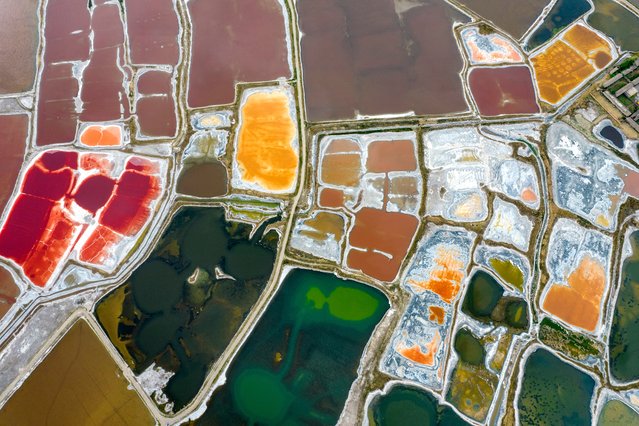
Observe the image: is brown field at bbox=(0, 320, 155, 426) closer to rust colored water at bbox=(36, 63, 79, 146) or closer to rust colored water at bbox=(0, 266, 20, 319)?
rust colored water at bbox=(0, 266, 20, 319)

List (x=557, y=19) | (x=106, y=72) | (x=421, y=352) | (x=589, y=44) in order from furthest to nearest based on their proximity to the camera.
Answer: (x=557, y=19) < (x=589, y=44) < (x=106, y=72) < (x=421, y=352)

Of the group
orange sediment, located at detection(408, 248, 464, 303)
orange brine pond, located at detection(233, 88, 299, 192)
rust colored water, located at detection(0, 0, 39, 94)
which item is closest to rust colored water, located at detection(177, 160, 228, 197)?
orange brine pond, located at detection(233, 88, 299, 192)

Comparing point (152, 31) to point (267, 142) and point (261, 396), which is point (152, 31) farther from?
point (261, 396)

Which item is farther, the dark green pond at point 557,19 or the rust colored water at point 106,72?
the dark green pond at point 557,19

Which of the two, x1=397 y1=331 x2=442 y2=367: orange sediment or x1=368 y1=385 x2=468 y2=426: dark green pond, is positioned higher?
x1=397 y1=331 x2=442 y2=367: orange sediment

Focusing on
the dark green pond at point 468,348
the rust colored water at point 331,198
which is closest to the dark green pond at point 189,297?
the rust colored water at point 331,198

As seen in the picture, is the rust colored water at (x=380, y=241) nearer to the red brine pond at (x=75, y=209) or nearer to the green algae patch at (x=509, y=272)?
the green algae patch at (x=509, y=272)

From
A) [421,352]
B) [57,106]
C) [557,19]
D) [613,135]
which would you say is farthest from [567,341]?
[57,106]
